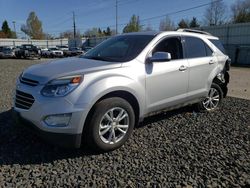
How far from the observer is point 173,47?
15.6 feet

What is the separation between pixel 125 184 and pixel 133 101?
4.57ft

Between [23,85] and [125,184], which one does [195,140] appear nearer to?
[125,184]

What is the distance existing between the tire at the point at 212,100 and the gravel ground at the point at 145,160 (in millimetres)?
913

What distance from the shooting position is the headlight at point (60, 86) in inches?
127

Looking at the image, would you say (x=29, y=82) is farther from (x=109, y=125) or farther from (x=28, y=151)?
(x=109, y=125)

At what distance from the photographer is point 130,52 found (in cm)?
423

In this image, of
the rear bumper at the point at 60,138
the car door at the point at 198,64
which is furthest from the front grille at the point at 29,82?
the car door at the point at 198,64

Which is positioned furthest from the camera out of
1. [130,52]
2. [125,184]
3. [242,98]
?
[242,98]

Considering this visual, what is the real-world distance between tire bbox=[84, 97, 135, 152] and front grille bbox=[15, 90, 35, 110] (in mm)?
813

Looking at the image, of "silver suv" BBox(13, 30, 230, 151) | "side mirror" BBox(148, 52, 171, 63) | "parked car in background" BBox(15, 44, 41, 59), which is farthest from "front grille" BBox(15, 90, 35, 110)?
"parked car in background" BBox(15, 44, 41, 59)

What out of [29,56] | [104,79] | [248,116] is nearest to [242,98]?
[248,116]

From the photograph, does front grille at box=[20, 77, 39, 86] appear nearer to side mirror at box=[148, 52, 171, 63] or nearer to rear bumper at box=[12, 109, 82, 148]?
rear bumper at box=[12, 109, 82, 148]

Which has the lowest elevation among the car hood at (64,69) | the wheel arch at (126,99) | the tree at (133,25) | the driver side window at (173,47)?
the wheel arch at (126,99)

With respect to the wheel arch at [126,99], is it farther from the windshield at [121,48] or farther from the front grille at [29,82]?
the front grille at [29,82]
